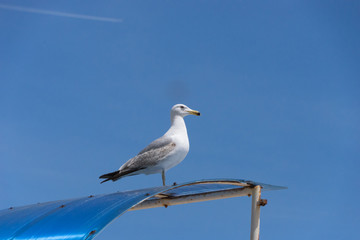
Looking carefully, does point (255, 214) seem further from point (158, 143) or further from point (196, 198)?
point (158, 143)

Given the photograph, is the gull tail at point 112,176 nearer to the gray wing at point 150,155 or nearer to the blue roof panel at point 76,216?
the gray wing at point 150,155

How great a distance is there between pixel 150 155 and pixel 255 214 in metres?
3.54

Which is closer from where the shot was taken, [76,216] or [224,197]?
[76,216]

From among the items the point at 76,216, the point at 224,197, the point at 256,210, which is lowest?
the point at 76,216

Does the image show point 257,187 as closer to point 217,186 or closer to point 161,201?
point 217,186

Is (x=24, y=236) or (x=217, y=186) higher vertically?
(x=217, y=186)

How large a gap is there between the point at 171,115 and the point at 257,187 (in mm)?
4292

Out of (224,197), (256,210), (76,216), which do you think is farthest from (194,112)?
(76,216)

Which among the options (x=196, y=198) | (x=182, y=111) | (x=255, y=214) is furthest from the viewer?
(x=182, y=111)

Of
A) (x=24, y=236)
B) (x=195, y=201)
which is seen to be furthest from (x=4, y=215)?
(x=195, y=201)

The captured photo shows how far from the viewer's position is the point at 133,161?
1034cm

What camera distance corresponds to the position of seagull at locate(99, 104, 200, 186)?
10.1 m

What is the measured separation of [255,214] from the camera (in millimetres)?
7090

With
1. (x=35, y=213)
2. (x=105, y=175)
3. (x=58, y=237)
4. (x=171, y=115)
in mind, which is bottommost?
(x=58, y=237)
